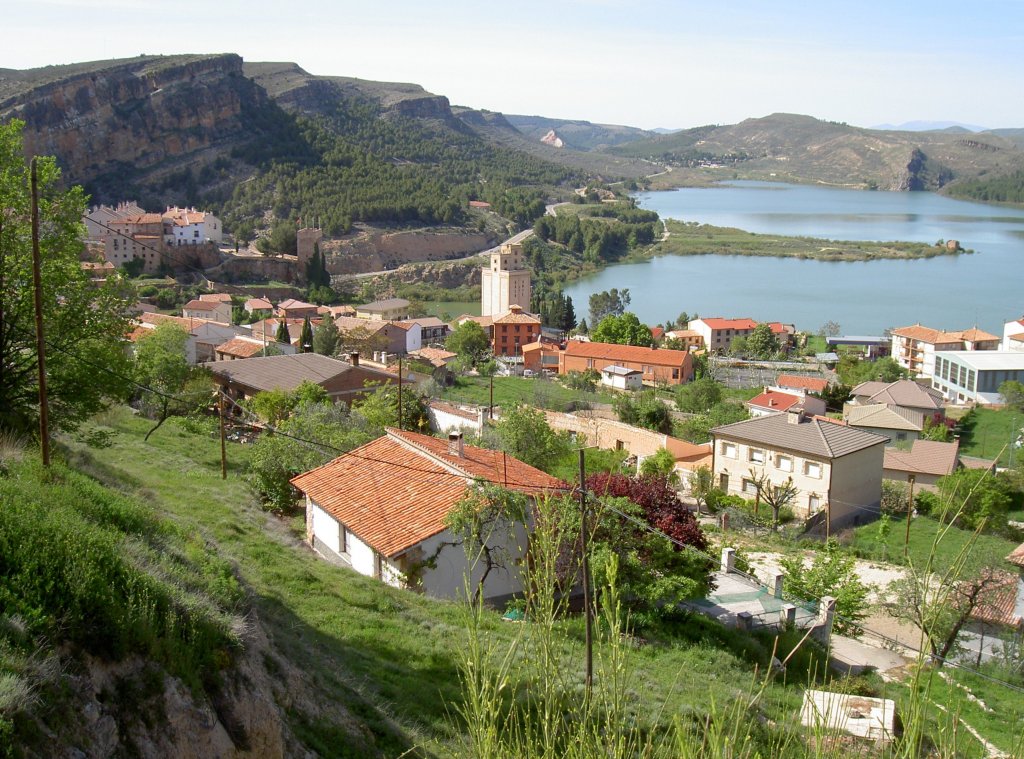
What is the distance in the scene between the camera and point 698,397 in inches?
1077

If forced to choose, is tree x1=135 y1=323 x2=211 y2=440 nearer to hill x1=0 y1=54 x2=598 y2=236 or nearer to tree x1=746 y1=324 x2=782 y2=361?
tree x1=746 y1=324 x2=782 y2=361

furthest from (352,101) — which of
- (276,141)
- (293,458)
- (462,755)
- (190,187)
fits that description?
(462,755)

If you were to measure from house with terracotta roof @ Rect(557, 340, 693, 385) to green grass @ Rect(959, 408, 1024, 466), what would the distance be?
9750 millimetres

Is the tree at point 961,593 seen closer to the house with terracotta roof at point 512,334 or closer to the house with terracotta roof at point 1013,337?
the house with terracotta roof at point 512,334

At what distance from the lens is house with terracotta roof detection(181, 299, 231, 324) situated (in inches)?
1476

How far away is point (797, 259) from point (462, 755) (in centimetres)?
8373

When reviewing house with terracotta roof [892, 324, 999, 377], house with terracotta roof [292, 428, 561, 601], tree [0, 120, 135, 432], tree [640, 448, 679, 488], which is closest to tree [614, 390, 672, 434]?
tree [640, 448, 679, 488]

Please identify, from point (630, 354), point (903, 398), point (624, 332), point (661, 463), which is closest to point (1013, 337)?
point (903, 398)

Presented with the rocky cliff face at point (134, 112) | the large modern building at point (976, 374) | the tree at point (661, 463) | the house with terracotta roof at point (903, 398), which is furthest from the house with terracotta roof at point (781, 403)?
the rocky cliff face at point (134, 112)

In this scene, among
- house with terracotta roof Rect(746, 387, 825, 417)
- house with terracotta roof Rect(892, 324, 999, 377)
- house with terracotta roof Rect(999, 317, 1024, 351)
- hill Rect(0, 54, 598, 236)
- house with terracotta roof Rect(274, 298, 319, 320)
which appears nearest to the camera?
house with terracotta roof Rect(746, 387, 825, 417)

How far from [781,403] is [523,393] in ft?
26.0

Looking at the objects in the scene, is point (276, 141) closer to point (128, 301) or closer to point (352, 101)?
point (352, 101)

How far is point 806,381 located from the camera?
3061 cm

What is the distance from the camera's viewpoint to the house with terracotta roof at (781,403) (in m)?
25.6
